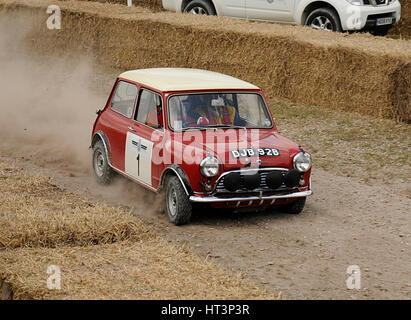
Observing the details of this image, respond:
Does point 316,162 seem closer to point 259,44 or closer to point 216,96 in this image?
point 216,96

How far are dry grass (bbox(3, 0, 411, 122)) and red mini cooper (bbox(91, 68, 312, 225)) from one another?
14.1ft

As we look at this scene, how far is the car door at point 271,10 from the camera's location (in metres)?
18.6

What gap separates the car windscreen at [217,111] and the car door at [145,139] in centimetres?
26

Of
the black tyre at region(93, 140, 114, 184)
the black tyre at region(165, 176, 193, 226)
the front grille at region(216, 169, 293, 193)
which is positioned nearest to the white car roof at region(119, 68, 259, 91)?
the black tyre at region(93, 140, 114, 184)

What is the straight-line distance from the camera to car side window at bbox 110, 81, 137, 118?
37.4 ft

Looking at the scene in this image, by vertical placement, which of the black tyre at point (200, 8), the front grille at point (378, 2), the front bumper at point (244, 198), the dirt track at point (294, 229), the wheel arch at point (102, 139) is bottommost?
the dirt track at point (294, 229)

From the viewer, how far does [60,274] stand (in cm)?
779

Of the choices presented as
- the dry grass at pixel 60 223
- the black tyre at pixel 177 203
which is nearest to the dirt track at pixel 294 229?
the black tyre at pixel 177 203

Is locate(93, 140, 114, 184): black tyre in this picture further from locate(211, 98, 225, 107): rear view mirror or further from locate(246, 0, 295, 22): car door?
locate(246, 0, 295, 22): car door

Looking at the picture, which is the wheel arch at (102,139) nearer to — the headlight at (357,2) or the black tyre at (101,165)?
the black tyre at (101,165)

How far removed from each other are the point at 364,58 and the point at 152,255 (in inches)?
302

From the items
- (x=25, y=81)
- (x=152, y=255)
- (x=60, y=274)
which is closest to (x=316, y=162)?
(x=152, y=255)

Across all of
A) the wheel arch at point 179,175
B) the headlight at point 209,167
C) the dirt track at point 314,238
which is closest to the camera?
the dirt track at point 314,238

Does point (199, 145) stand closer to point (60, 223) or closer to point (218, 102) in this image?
point (218, 102)
